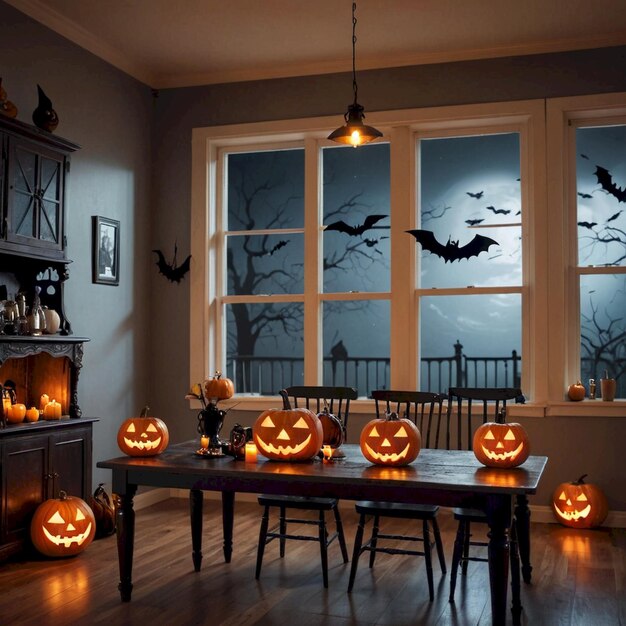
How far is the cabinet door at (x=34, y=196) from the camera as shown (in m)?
4.07

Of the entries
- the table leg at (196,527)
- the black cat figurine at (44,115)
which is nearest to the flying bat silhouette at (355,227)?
the black cat figurine at (44,115)

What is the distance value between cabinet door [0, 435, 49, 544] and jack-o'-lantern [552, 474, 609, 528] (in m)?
3.02

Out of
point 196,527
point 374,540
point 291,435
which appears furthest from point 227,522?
point 291,435

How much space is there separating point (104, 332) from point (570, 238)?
3151mm

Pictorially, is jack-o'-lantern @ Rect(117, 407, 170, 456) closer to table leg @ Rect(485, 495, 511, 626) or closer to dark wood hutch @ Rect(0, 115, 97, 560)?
dark wood hutch @ Rect(0, 115, 97, 560)

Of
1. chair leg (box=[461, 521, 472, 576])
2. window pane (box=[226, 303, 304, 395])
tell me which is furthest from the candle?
window pane (box=[226, 303, 304, 395])

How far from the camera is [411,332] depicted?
5.43 meters

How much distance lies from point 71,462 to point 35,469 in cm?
29

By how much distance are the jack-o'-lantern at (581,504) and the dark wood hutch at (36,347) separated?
2.83m

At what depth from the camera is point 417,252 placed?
5.51m

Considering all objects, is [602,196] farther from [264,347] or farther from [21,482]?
[21,482]

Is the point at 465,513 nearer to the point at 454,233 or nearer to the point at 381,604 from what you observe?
the point at 381,604

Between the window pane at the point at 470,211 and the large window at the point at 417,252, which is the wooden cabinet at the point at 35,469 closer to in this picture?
the large window at the point at 417,252

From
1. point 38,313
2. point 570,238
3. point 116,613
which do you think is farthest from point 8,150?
point 570,238
